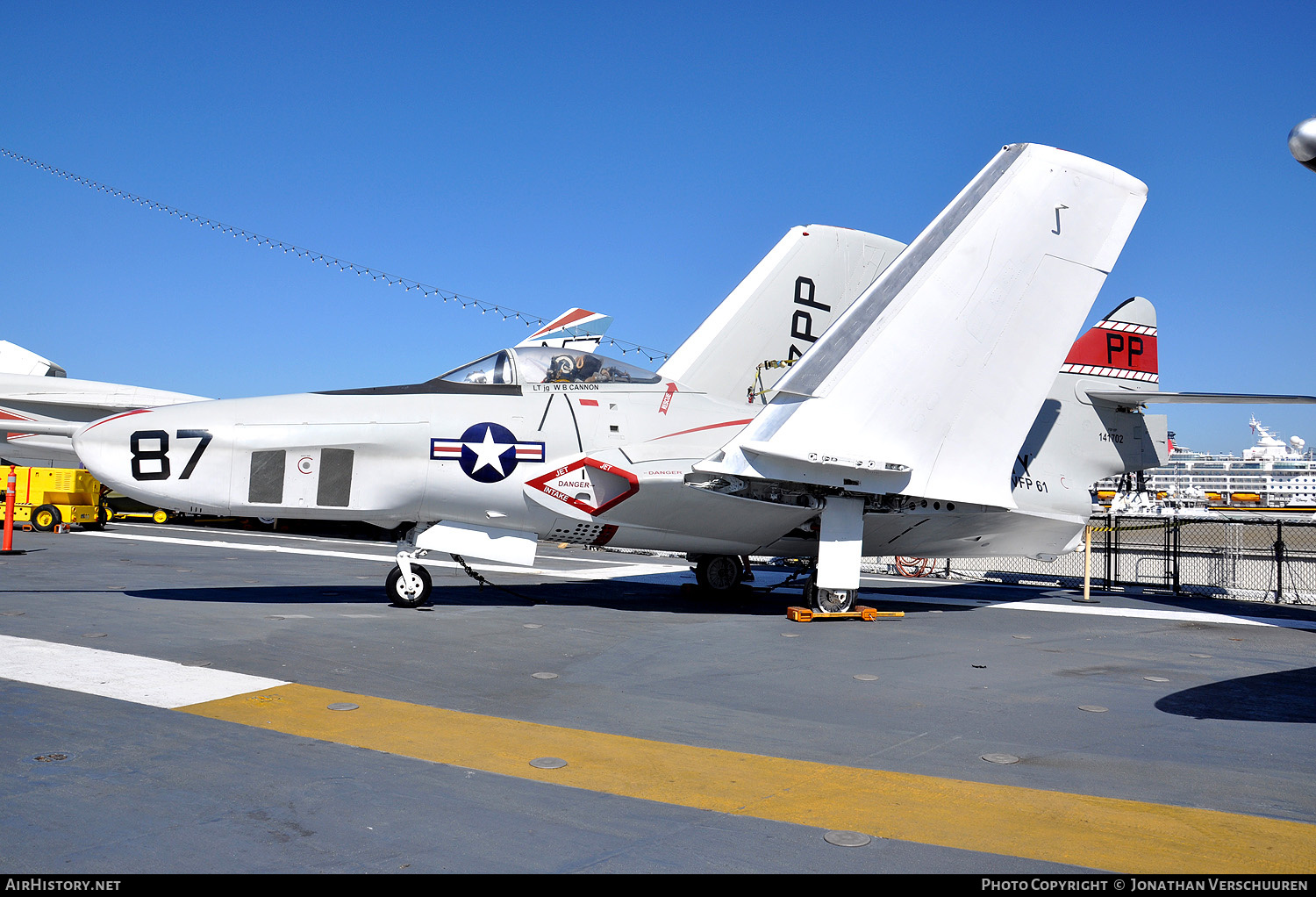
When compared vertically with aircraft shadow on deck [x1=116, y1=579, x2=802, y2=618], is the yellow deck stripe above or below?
above

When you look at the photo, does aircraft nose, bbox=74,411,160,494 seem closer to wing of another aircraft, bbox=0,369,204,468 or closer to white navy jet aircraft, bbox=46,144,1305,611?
white navy jet aircraft, bbox=46,144,1305,611

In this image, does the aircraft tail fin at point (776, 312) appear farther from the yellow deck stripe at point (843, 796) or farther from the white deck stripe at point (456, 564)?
the yellow deck stripe at point (843, 796)

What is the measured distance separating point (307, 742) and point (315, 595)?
703cm

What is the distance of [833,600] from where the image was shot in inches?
419

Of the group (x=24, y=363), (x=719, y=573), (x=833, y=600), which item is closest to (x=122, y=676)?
(x=833, y=600)

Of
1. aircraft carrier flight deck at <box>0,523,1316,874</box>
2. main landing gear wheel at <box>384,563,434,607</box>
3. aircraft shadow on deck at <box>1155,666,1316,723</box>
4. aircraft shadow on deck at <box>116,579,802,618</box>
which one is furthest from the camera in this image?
aircraft shadow on deck at <box>116,579,802,618</box>

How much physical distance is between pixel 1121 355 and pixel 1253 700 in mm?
7761

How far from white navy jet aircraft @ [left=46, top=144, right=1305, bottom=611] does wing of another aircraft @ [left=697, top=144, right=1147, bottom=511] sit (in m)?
0.02

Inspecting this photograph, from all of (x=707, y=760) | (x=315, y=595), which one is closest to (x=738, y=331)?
(x=315, y=595)

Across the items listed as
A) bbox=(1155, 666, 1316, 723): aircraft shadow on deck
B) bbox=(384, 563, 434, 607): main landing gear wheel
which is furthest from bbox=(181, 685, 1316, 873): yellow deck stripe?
bbox=(384, 563, 434, 607): main landing gear wheel

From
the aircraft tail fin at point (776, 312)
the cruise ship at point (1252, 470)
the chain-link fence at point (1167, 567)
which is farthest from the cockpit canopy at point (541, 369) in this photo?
the cruise ship at point (1252, 470)

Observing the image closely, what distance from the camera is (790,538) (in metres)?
11.7

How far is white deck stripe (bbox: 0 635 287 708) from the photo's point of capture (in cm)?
572

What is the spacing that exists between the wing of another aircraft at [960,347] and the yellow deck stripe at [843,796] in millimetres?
5335
